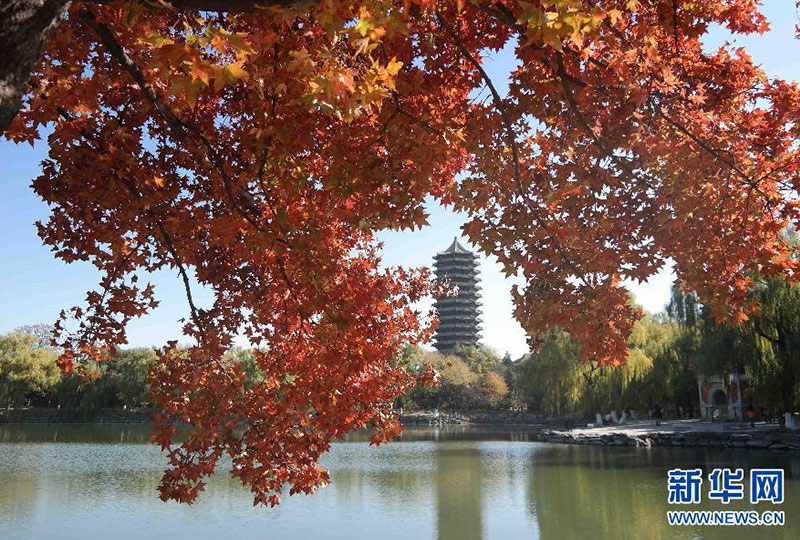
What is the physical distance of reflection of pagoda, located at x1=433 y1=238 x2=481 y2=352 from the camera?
197 ft

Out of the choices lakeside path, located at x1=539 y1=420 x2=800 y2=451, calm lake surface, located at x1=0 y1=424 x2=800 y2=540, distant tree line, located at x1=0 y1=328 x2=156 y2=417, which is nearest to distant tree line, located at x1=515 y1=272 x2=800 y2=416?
lakeside path, located at x1=539 y1=420 x2=800 y2=451

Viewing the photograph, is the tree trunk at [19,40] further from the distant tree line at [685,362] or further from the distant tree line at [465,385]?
the distant tree line at [465,385]

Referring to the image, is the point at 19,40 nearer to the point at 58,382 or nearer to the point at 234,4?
the point at 234,4

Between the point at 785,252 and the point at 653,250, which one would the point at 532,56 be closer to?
the point at 653,250

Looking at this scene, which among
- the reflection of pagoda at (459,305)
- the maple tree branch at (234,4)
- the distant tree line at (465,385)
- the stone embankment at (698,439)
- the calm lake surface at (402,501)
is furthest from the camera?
the reflection of pagoda at (459,305)

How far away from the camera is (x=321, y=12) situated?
1.88m

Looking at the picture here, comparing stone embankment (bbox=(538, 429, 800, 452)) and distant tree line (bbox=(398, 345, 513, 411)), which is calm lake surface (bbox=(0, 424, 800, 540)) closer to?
stone embankment (bbox=(538, 429, 800, 452))

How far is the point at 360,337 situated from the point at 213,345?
1407mm

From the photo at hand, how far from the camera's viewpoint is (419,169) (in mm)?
3498

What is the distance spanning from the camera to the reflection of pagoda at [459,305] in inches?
2370

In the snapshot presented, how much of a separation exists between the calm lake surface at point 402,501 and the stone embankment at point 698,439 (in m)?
0.67

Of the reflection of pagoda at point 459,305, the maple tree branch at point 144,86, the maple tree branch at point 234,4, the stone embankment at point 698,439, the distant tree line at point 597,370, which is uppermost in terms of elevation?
the reflection of pagoda at point 459,305

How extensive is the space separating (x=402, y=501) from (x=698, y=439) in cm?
1237

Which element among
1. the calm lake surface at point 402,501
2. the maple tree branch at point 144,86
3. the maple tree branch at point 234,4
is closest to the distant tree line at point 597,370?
the maple tree branch at point 144,86
